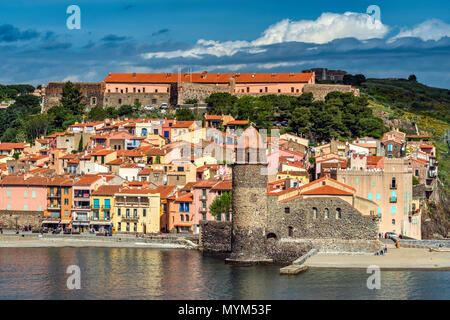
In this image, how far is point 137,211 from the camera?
68000mm

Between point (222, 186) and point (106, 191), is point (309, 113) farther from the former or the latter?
point (106, 191)

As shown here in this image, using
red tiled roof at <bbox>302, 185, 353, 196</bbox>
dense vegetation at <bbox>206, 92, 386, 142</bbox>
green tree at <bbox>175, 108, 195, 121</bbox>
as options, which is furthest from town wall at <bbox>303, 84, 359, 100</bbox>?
red tiled roof at <bbox>302, 185, 353, 196</bbox>

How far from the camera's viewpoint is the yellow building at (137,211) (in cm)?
6750

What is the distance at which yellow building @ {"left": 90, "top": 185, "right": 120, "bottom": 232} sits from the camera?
69188 millimetres

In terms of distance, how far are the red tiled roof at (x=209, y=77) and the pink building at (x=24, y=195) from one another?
1462 inches

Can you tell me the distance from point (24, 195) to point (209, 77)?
4110cm

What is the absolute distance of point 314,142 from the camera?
9038 cm

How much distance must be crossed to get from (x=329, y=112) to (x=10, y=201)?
3418 centimetres

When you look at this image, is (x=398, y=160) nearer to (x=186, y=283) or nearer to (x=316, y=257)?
(x=316, y=257)

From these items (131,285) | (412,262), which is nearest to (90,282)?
(131,285)

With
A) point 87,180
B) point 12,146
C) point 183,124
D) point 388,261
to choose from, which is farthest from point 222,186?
point 12,146

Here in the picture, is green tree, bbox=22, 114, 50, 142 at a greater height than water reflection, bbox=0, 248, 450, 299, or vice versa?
green tree, bbox=22, 114, 50, 142

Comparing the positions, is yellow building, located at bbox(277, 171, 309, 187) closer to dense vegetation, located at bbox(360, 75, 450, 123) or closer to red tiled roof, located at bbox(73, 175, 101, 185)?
red tiled roof, located at bbox(73, 175, 101, 185)

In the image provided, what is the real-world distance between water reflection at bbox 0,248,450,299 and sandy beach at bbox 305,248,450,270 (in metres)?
0.77
